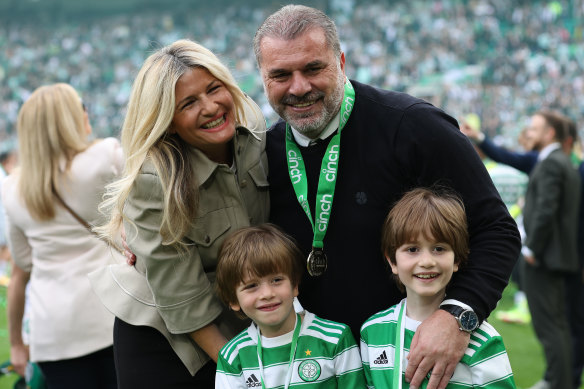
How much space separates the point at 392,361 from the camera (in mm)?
2010

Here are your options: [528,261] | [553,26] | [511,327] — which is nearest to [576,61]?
[553,26]

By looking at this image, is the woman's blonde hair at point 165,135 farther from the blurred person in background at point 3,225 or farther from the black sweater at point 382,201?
the blurred person in background at point 3,225

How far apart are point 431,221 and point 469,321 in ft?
1.03

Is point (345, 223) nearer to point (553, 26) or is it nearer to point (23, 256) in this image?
point (23, 256)

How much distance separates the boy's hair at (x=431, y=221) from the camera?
6.59ft

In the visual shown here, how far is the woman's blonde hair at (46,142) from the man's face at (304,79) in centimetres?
136

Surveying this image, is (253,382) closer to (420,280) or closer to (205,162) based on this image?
(420,280)

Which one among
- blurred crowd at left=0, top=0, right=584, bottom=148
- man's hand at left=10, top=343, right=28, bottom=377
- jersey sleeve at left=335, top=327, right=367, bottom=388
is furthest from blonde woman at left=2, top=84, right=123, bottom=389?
blurred crowd at left=0, top=0, right=584, bottom=148

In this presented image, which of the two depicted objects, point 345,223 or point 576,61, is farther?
point 576,61

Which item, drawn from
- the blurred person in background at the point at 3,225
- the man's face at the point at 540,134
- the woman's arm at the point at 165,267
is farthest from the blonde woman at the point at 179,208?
the blurred person in background at the point at 3,225

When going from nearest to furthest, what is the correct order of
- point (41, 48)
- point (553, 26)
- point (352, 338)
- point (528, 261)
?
point (352, 338), point (528, 261), point (553, 26), point (41, 48)

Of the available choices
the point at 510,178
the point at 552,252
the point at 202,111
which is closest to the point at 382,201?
the point at 202,111

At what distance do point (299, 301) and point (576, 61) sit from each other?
19.8 m

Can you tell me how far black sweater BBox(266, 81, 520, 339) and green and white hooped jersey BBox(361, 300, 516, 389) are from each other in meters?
0.10
